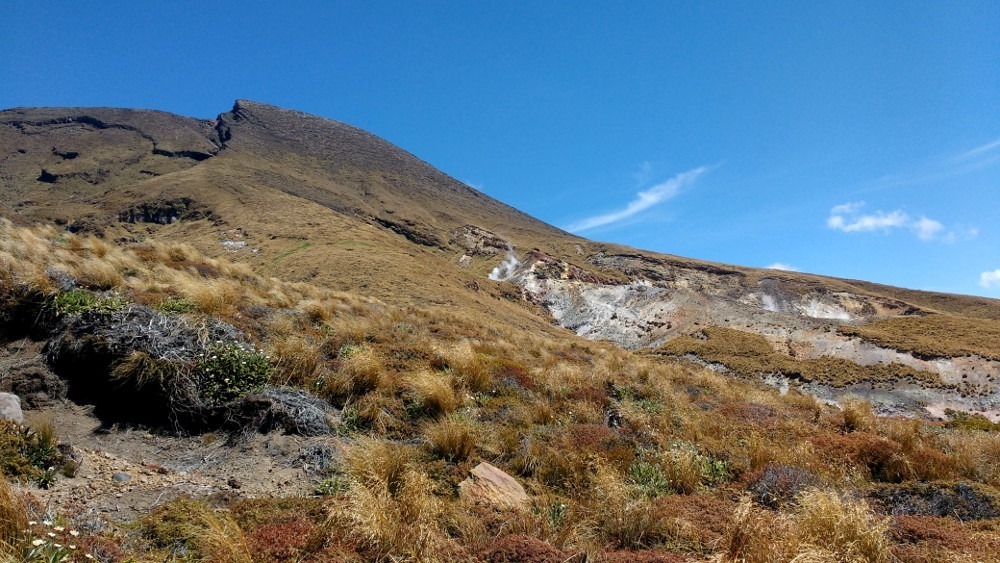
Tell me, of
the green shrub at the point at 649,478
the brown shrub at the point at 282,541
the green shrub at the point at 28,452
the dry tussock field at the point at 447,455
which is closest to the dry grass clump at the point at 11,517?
the dry tussock field at the point at 447,455

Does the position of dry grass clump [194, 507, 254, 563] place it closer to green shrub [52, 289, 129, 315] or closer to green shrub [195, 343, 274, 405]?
green shrub [195, 343, 274, 405]

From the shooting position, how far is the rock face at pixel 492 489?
4.66 metres

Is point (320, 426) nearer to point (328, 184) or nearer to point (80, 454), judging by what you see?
point (80, 454)

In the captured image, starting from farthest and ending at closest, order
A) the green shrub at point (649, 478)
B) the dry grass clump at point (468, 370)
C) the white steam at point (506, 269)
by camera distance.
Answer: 1. the white steam at point (506, 269)
2. the dry grass clump at point (468, 370)
3. the green shrub at point (649, 478)

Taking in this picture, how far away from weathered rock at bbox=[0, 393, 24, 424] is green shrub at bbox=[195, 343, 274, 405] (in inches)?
67.0

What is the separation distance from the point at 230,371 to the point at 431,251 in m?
65.5

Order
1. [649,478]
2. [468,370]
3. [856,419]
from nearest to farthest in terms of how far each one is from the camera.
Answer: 1. [649,478]
2. [468,370]
3. [856,419]

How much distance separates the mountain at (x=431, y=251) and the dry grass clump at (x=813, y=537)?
97.6 ft

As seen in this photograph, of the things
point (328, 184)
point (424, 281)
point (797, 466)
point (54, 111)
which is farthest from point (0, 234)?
point (54, 111)

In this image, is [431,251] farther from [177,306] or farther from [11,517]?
[11,517]

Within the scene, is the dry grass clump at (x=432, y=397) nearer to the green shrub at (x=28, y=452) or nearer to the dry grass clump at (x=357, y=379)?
the dry grass clump at (x=357, y=379)

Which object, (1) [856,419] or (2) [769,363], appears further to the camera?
(2) [769,363]

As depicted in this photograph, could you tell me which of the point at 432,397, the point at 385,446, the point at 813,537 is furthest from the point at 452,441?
the point at 813,537

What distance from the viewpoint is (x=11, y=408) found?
5160mm
